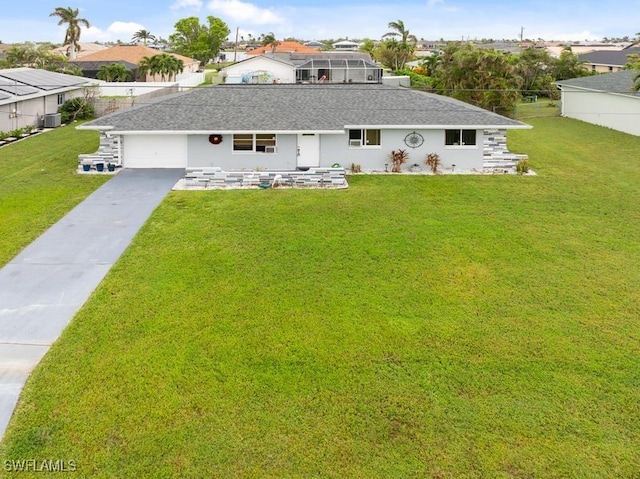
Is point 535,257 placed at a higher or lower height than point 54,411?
higher

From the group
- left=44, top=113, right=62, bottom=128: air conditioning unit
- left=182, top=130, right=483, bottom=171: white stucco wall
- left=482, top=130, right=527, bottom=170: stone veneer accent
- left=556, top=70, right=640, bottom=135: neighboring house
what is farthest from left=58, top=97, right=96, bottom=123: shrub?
left=556, top=70, right=640, bottom=135: neighboring house

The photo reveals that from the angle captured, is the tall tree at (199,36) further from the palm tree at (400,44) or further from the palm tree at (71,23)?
the palm tree at (400,44)

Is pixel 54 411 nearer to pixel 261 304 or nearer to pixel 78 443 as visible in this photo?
pixel 78 443

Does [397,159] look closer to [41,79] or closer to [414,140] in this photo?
[414,140]

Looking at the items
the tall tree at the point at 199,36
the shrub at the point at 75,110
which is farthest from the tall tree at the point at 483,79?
the tall tree at the point at 199,36

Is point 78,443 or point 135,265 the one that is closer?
point 78,443

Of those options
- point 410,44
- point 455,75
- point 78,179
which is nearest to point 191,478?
point 78,179
